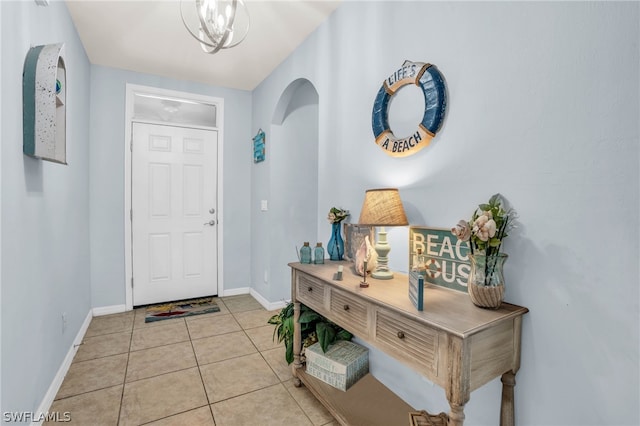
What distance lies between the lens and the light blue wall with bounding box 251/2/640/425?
950mm

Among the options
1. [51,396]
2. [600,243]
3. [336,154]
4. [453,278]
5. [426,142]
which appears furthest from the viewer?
[336,154]

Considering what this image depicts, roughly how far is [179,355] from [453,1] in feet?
9.27

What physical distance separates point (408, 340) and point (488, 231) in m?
0.50

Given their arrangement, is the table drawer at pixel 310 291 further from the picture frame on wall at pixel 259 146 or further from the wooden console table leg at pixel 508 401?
the picture frame on wall at pixel 259 146

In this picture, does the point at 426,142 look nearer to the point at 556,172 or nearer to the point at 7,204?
the point at 556,172

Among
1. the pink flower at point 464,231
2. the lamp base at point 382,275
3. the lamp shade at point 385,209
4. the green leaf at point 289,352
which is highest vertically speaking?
the lamp shade at point 385,209

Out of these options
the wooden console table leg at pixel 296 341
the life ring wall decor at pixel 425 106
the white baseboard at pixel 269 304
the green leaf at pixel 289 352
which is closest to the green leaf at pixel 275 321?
the green leaf at pixel 289 352

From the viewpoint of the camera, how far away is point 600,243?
0.99 meters

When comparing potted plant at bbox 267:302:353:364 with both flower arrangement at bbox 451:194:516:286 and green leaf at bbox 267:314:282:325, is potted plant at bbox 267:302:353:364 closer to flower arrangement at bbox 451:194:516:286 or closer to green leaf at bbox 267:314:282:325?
green leaf at bbox 267:314:282:325

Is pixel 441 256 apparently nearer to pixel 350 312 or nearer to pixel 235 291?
pixel 350 312

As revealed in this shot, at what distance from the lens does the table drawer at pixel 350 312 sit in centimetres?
140

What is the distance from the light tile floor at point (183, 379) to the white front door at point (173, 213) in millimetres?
637

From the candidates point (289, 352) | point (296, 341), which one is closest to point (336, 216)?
point (296, 341)

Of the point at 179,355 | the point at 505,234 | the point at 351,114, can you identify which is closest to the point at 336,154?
→ the point at 351,114
